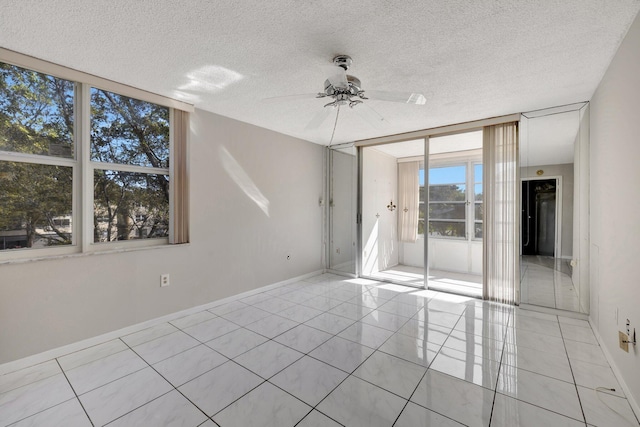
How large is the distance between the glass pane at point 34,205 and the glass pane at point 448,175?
538 centimetres

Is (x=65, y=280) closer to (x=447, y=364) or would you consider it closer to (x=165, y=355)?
(x=165, y=355)

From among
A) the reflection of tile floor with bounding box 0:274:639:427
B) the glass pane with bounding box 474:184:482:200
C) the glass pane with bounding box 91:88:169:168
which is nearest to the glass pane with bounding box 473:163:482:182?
the glass pane with bounding box 474:184:482:200

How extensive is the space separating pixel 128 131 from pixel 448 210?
534 cm

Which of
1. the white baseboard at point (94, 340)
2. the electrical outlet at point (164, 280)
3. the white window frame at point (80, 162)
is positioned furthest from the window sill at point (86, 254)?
the white baseboard at point (94, 340)

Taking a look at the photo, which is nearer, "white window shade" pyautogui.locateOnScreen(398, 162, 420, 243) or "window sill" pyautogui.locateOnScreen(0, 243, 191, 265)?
"window sill" pyautogui.locateOnScreen(0, 243, 191, 265)

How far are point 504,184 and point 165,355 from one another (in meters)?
4.15

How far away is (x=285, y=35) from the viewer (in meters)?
1.88

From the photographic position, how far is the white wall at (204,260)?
222 centimetres

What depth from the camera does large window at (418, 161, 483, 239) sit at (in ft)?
16.9

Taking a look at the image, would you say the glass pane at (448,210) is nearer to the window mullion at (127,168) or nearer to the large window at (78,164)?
the large window at (78,164)

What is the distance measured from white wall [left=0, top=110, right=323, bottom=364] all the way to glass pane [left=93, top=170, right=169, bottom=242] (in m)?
0.25

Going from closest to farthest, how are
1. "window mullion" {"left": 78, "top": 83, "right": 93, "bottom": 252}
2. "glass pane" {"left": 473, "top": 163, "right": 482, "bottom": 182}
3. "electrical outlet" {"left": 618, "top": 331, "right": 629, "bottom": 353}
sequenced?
1. "electrical outlet" {"left": 618, "top": 331, "right": 629, "bottom": 353}
2. "window mullion" {"left": 78, "top": 83, "right": 93, "bottom": 252}
3. "glass pane" {"left": 473, "top": 163, "right": 482, "bottom": 182}

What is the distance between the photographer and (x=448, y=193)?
5.43 meters

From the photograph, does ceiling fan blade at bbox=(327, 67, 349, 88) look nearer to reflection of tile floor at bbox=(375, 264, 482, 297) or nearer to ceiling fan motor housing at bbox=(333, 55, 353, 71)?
ceiling fan motor housing at bbox=(333, 55, 353, 71)
